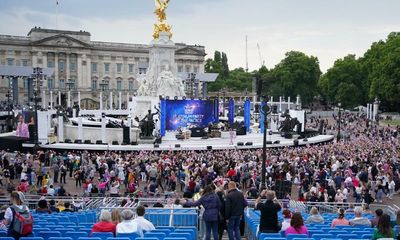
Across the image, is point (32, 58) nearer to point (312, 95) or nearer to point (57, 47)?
point (57, 47)

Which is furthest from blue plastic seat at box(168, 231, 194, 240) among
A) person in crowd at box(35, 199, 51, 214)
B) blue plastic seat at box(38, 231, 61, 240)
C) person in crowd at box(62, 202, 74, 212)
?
person in crowd at box(62, 202, 74, 212)

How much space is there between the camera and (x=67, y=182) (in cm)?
2548

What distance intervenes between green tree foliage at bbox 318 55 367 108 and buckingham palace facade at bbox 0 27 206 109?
115ft

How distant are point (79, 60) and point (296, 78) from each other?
169 feet

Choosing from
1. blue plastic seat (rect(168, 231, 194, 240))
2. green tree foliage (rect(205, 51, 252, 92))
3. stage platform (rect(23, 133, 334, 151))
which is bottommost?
stage platform (rect(23, 133, 334, 151))

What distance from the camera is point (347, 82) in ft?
320

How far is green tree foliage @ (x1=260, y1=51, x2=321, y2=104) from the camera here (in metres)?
113

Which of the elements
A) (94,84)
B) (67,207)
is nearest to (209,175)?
(67,207)

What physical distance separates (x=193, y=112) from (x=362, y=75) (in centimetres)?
5725

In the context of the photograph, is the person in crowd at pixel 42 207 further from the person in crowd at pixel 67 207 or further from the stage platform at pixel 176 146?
the stage platform at pixel 176 146

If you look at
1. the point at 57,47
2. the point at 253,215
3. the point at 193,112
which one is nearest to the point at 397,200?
the point at 253,215

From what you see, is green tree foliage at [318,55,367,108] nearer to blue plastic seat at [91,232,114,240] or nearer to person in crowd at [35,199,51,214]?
person in crowd at [35,199,51,214]

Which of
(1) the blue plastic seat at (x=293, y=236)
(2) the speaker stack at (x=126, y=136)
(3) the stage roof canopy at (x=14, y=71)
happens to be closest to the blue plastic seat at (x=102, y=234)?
(1) the blue plastic seat at (x=293, y=236)

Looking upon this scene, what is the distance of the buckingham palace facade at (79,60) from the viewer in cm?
10238
